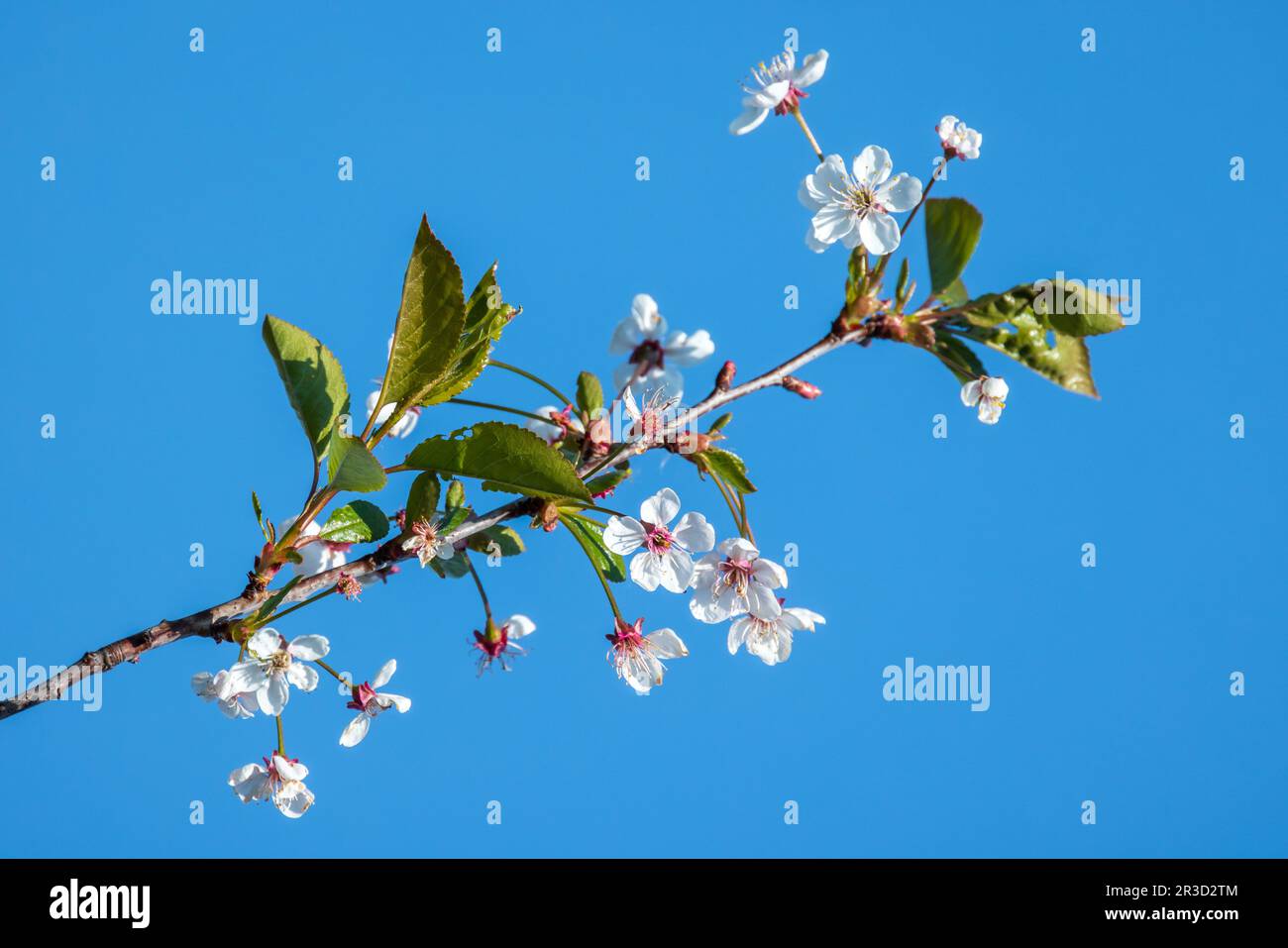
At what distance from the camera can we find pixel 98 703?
223cm

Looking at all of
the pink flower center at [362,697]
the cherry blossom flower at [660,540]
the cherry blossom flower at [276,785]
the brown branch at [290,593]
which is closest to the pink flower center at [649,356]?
the brown branch at [290,593]

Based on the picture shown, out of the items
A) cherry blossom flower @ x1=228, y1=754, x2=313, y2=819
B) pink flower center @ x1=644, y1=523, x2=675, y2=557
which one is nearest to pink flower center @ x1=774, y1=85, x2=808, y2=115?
pink flower center @ x1=644, y1=523, x2=675, y2=557

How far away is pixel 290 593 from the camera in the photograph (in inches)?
74.8

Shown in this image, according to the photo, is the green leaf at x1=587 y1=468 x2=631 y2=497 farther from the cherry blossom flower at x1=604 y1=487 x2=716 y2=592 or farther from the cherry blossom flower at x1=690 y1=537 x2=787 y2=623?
the cherry blossom flower at x1=690 y1=537 x2=787 y2=623

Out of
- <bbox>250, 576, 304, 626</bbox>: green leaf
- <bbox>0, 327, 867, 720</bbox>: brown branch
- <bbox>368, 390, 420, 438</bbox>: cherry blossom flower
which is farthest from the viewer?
<bbox>368, 390, 420, 438</bbox>: cherry blossom flower

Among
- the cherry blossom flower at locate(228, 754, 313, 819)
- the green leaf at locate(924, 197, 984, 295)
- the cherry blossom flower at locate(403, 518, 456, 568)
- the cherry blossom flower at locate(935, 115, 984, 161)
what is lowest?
the cherry blossom flower at locate(228, 754, 313, 819)

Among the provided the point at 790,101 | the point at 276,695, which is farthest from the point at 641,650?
the point at 790,101

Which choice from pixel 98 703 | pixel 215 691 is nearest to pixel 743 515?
pixel 215 691

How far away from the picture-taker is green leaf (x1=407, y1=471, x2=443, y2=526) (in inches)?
76.4

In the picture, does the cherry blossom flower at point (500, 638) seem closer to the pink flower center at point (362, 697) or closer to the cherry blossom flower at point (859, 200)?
the pink flower center at point (362, 697)

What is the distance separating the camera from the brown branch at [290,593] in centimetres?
174

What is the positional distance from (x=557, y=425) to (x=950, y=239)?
900 mm

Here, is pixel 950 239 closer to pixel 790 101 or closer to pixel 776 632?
pixel 790 101

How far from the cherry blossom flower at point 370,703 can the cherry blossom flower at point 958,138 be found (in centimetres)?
171
